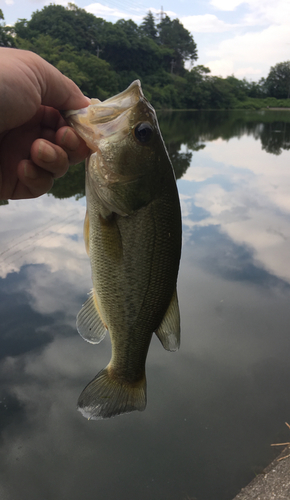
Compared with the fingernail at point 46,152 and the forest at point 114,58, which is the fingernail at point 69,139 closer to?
the fingernail at point 46,152

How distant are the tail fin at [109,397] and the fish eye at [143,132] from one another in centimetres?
122

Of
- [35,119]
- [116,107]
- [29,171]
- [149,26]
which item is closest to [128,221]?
[116,107]

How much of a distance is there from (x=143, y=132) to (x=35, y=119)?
994 mm

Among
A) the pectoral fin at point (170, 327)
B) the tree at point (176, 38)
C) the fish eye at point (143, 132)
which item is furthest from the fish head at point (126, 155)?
the tree at point (176, 38)

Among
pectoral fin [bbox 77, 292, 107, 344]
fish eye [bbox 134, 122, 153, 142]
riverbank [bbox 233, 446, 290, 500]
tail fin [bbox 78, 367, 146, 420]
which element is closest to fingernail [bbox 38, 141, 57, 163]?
fish eye [bbox 134, 122, 153, 142]

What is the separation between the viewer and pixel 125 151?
1.61m

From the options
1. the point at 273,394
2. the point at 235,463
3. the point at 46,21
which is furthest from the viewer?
the point at 46,21

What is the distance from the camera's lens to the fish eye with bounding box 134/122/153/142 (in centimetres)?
158

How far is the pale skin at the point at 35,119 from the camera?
72.5 inches

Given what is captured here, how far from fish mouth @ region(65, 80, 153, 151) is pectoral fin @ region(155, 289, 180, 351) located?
0.86 m

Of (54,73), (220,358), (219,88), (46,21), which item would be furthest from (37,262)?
(219,88)

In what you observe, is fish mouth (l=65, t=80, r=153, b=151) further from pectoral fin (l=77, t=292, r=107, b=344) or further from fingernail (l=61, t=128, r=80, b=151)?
pectoral fin (l=77, t=292, r=107, b=344)

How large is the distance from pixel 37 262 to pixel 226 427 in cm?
509

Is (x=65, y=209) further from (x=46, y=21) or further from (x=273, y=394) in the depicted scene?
(x=46, y=21)
